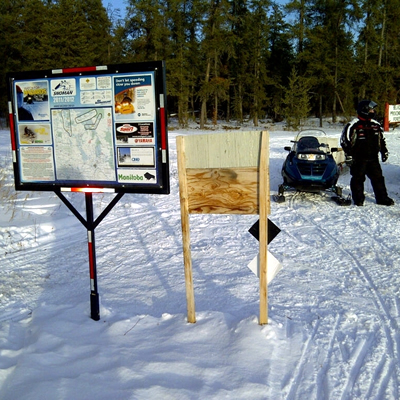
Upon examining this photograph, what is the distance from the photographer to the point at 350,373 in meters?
3.26

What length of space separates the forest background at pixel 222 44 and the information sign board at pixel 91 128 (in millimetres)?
32545

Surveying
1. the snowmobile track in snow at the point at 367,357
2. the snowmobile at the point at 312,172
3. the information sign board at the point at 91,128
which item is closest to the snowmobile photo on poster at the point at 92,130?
the information sign board at the point at 91,128

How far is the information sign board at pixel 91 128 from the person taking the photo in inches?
142

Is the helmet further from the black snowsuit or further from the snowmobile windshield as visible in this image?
the snowmobile windshield

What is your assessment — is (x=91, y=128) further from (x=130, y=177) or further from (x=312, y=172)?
(x=312, y=172)

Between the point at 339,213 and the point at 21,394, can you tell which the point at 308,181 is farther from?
the point at 21,394

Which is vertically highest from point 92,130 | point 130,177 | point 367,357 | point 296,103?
point 296,103

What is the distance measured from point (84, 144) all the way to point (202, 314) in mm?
2003

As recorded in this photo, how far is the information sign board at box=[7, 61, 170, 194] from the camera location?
3.61 metres

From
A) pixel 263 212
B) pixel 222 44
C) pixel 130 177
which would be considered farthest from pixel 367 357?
pixel 222 44

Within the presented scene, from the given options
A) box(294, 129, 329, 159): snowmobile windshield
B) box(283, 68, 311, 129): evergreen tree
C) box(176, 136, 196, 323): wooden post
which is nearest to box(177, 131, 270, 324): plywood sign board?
box(176, 136, 196, 323): wooden post

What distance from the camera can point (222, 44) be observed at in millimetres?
37719

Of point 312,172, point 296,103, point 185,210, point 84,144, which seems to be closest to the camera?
point 185,210

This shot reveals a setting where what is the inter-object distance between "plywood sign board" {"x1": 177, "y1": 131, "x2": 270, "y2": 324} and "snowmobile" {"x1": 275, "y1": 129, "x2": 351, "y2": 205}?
598 cm
